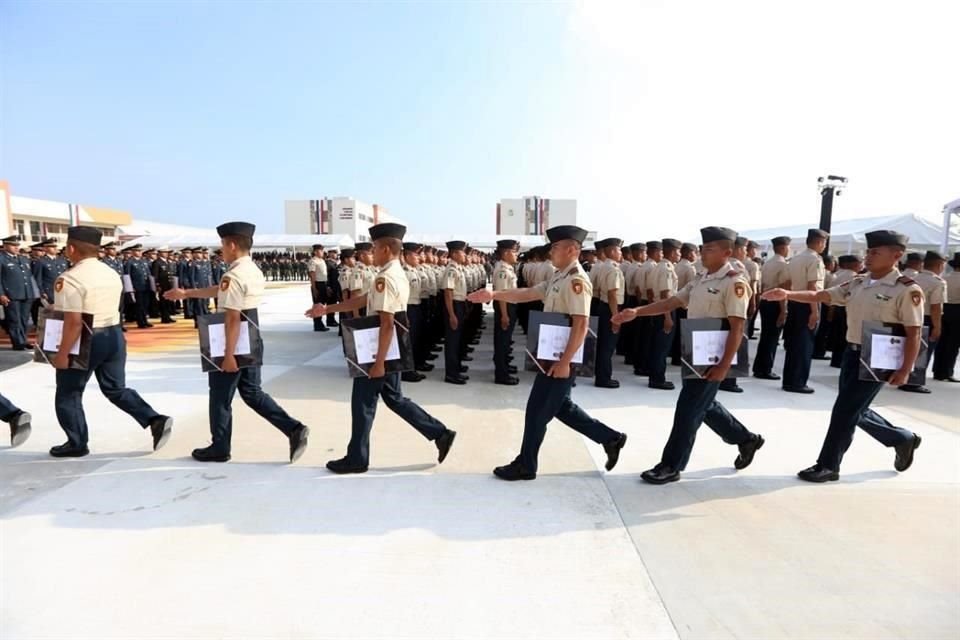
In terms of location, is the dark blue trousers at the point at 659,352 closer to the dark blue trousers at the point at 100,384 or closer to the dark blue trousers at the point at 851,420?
the dark blue trousers at the point at 851,420

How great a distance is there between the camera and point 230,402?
13.0ft

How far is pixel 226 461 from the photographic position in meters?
4.11

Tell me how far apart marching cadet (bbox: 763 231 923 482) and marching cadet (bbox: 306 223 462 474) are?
2.40 meters

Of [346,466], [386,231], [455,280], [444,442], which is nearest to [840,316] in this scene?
[455,280]

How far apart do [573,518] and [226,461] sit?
2.55m

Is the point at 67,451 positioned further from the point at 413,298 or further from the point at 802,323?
the point at 802,323

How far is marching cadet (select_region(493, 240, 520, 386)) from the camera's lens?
654 centimetres

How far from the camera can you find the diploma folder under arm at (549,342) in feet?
11.7

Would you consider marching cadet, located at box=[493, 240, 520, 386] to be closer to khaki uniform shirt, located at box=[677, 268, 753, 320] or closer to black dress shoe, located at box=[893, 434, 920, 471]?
khaki uniform shirt, located at box=[677, 268, 753, 320]

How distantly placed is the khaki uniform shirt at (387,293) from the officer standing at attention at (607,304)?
325 cm

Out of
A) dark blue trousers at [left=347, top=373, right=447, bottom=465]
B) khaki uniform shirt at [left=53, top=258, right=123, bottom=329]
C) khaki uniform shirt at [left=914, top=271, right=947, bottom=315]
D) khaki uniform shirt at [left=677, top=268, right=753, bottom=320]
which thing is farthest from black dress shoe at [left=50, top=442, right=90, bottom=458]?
khaki uniform shirt at [left=914, top=271, right=947, bottom=315]

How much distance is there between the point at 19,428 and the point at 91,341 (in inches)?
46.1

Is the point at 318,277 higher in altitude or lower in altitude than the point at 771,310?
higher

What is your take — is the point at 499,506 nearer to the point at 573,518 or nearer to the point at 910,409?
the point at 573,518
